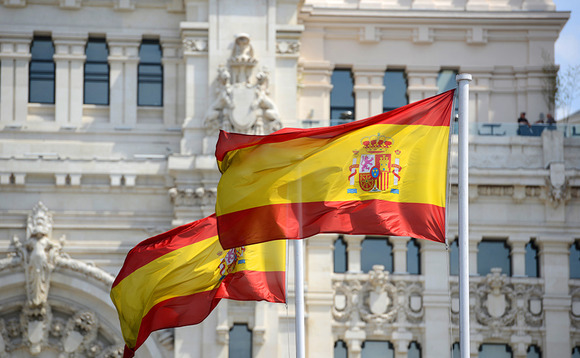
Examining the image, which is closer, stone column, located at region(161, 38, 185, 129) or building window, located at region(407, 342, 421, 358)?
building window, located at region(407, 342, 421, 358)

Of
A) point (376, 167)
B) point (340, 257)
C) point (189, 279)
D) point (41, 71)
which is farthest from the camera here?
point (41, 71)

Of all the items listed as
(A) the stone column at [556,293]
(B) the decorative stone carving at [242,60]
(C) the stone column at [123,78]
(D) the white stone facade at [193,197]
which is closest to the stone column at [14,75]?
(D) the white stone facade at [193,197]

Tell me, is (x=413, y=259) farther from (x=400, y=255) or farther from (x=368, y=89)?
(x=368, y=89)

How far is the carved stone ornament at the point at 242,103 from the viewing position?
44.8 metres

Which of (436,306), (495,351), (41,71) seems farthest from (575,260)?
(41,71)

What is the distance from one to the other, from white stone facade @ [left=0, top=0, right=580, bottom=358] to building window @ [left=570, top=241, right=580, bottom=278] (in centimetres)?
66

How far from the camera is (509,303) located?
148ft

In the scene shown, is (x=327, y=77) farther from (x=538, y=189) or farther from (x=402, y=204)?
(x=402, y=204)

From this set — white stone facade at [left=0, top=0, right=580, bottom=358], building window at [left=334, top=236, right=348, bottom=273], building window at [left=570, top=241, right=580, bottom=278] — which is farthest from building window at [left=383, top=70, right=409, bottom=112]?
building window at [left=570, top=241, right=580, bottom=278]

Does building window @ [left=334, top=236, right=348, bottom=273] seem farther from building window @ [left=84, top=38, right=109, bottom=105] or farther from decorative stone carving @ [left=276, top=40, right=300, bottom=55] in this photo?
building window @ [left=84, top=38, right=109, bottom=105]

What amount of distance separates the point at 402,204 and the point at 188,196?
56.6ft

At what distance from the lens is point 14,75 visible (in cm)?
4675

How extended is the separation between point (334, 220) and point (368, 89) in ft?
63.9

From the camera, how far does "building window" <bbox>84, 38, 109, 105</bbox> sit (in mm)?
47312
